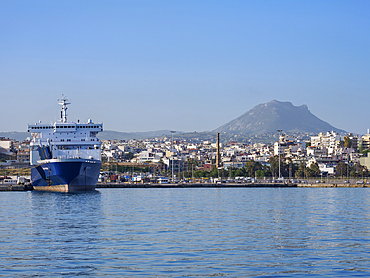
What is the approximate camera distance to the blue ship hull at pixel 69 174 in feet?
215

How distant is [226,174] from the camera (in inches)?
6033

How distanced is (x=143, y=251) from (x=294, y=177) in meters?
134

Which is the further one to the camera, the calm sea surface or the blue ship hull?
the blue ship hull

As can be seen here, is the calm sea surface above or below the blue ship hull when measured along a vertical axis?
below

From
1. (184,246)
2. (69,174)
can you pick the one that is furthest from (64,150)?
(184,246)

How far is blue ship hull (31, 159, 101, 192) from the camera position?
215 feet

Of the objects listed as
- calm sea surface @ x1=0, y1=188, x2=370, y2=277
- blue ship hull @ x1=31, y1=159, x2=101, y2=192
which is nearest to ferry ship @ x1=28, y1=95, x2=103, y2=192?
blue ship hull @ x1=31, y1=159, x2=101, y2=192

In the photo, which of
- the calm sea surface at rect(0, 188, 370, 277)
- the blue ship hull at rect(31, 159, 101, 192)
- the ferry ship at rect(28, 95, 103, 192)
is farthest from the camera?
the ferry ship at rect(28, 95, 103, 192)

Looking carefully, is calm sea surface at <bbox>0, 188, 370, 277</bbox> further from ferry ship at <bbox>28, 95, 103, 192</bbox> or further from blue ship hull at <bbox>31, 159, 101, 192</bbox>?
ferry ship at <bbox>28, 95, 103, 192</bbox>

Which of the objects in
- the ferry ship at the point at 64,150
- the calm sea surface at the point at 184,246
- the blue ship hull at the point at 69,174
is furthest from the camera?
the ferry ship at the point at 64,150

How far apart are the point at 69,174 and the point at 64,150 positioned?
11.1 m

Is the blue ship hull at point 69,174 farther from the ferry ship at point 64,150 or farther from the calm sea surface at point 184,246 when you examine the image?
the calm sea surface at point 184,246

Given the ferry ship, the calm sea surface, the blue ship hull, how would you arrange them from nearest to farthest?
the calm sea surface
the blue ship hull
the ferry ship

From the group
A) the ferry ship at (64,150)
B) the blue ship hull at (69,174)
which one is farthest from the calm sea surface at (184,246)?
the ferry ship at (64,150)
